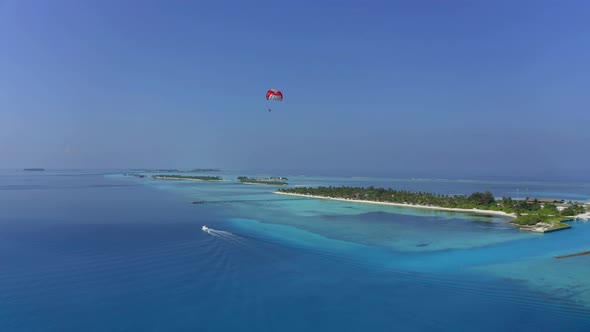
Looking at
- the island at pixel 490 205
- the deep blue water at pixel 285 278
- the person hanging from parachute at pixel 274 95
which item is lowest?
the deep blue water at pixel 285 278

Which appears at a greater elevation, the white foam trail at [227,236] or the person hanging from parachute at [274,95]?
the person hanging from parachute at [274,95]

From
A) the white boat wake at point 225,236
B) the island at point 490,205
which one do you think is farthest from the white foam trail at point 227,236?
the island at point 490,205

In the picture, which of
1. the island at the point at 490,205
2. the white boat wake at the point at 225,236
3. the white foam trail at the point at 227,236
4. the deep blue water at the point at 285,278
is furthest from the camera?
the island at the point at 490,205

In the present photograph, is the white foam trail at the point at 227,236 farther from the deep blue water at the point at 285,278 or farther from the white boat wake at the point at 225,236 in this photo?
the deep blue water at the point at 285,278

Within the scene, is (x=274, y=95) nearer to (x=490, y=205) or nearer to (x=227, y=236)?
(x=227, y=236)

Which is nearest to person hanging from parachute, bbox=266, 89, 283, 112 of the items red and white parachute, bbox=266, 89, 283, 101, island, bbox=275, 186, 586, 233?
red and white parachute, bbox=266, 89, 283, 101

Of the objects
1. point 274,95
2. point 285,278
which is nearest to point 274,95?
point 274,95

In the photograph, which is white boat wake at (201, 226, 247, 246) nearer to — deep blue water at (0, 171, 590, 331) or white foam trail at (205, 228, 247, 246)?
white foam trail at (205, 228, 247, 246)

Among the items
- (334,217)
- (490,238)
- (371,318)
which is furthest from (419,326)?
(334,217)
